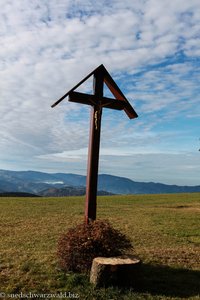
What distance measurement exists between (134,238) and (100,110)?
8.94 metres

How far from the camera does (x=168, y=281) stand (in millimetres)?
11258

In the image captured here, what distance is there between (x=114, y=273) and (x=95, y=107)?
5748 millimetres

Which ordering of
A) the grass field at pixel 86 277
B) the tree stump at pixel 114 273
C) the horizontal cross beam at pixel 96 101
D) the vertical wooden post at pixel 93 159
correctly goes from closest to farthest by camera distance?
the grass field at pixel 86 277
the tree stump at pixel 114 273
the vertical wooden post at pixel 93 159
the horizontal cross beam at pixel 96 101

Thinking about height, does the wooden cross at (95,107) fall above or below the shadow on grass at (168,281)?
above

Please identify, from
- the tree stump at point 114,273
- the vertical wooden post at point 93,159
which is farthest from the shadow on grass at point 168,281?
the vertical wooden post at point 93,159

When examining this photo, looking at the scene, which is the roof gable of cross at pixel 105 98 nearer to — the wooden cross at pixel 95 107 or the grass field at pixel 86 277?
the wooden cross at pixel 95 107

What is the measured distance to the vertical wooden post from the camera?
12.7 meters

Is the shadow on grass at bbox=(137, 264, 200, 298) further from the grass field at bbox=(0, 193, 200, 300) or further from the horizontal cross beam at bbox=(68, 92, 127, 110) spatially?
the horizontal cross beam at bbox=(68, 92, 127, 110)

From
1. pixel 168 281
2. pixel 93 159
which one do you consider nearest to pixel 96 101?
pixel 93 159

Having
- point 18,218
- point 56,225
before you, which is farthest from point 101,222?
point 18,218

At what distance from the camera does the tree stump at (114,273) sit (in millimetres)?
10195

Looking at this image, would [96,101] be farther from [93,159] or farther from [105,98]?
[93,159]

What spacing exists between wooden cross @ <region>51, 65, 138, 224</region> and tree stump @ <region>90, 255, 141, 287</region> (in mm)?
2427

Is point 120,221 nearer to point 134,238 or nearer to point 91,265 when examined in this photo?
point 134,238
